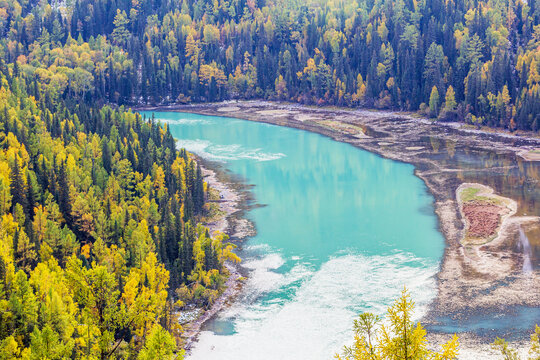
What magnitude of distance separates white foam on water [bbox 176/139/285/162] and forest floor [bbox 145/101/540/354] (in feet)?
80.0

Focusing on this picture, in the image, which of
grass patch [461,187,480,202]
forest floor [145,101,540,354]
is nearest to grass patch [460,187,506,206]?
grass patch [461,187,480,202]

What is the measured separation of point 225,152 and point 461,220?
74639 mm

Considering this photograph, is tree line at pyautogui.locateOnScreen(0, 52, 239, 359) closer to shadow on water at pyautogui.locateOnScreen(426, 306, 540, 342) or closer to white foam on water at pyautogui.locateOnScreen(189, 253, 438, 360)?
white foam on water at pyautogui.locateOnScreen(189, 253, 438, 360)

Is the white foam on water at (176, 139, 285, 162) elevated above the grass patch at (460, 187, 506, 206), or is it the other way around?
the white foam on water at (176, 139, 285, 162)

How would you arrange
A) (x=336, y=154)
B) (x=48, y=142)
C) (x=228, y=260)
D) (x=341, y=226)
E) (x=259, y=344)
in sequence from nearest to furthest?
(x=259, y=344)
(x=228, y=260)
(x=341, y=226)
(x=48, y=142)
(x=336, y=154)

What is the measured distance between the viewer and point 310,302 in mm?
72312

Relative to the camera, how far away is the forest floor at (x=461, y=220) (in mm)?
70750

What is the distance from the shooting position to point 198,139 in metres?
180

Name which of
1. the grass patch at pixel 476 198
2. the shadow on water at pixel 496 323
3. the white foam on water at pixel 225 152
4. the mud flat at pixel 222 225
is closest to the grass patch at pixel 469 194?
the grass patch at pixel 476 198

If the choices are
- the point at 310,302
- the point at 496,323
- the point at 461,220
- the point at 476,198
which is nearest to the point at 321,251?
the point at 310,302

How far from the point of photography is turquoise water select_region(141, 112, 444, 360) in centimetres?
6581

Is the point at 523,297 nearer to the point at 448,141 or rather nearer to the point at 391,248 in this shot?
the point at 391,248

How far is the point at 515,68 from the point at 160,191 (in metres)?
122

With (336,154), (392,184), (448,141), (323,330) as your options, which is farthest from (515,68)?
(323,330)
